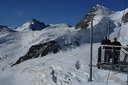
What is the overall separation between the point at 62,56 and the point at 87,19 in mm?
25680

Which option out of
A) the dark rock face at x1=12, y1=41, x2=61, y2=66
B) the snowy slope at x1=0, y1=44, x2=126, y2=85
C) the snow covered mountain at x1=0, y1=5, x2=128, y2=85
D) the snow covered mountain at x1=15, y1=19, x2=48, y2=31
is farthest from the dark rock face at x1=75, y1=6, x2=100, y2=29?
the snow covered mountain at x1=15, y1=19, x2=48, y2=31

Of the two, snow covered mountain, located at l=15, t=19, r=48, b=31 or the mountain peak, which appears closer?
the mountain peak

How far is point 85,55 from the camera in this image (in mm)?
28312

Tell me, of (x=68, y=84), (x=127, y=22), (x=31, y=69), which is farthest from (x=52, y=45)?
(x=68, y=84)

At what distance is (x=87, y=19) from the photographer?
55.7 metres

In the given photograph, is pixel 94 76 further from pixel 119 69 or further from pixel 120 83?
pixel 119 69

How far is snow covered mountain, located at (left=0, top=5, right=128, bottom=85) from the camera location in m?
21.4

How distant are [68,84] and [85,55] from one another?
8423 millimetres

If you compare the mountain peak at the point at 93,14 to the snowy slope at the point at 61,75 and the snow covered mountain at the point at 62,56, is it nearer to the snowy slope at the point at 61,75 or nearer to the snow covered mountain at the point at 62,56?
the snow covered mountain at the point at 62,56

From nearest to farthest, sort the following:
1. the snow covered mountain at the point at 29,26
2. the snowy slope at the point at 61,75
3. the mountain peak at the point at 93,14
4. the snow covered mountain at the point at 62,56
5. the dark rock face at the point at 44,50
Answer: the snowy slope at the point at 61,75 → the snow covered mountain at the point at 62,56 → the dark rock face at the point at 44,50 → the mountain peak at the point at 93,14 → the snow covered mountain at the point at 29,26

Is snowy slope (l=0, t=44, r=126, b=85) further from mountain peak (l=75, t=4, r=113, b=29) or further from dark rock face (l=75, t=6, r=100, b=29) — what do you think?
mountain peak (l=75, t=4, r=113, b=29)

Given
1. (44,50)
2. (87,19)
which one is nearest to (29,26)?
(87,19)

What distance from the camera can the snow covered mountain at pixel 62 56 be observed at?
70.1 feet

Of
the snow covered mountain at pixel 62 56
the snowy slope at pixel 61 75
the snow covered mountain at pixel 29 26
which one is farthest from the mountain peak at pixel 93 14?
the snow covered mountain at pixel 29 26
